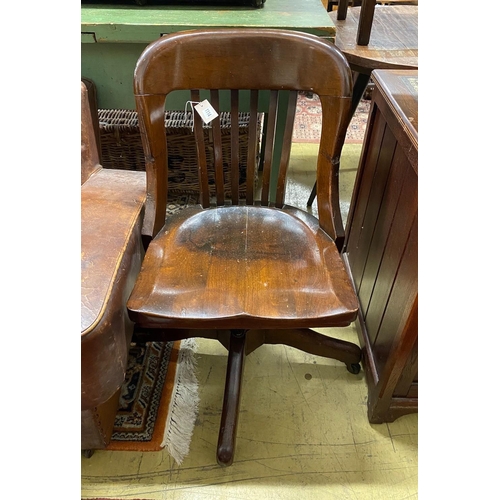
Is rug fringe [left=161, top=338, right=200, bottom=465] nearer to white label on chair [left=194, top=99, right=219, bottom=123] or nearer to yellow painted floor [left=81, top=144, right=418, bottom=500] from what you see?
yellow painted floor [left=81, top=144, right=418, bottom=500]

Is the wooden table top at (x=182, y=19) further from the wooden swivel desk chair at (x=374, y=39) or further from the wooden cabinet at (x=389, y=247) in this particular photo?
the wooden cabinet at (x=389, y=247)

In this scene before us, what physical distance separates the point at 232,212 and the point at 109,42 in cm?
60

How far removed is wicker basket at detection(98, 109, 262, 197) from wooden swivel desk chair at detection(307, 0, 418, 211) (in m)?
0.49

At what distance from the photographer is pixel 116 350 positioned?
2.72 feet

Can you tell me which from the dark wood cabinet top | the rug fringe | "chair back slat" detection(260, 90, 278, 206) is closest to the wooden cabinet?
the dark wood cabinet top

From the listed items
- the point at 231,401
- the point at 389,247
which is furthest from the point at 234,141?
the point at 231,401

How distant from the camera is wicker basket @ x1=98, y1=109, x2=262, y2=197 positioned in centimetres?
179

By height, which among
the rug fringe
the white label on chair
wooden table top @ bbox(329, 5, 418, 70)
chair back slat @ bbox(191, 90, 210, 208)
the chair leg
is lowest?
the rug fringe

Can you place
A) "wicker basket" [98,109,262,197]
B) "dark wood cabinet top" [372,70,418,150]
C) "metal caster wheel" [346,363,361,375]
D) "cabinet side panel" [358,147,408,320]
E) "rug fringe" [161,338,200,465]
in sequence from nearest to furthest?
1. "dark wood cabinet top" [372,70,418,150]
2. "cabinet side panel" [358,147,408,320]
3. "rug fringe" [161,338,200,465]
4. "metal caster wheel" [346,363,361,375]
5. "wicker basket" [98,109,262,197]

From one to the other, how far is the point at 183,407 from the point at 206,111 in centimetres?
80

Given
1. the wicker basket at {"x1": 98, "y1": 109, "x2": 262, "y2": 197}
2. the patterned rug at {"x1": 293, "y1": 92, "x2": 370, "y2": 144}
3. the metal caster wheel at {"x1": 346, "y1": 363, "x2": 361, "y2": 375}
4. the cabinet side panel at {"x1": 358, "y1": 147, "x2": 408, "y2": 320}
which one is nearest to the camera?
the cabinet side panel at {"x1": 358, "y1": 147, "x2": 408, "y2": 320}

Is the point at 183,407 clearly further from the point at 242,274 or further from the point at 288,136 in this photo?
the point at 288,136

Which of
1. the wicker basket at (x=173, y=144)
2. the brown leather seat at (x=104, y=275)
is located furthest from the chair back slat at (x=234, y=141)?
the wicker basket at (x=173, y=144)

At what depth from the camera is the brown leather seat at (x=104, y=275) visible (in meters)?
0.78
